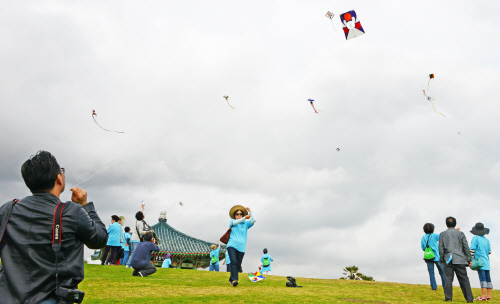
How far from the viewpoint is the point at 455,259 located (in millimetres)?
9414

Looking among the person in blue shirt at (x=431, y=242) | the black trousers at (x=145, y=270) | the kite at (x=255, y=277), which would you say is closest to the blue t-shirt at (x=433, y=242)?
the person in blue shirt at (x=431, y=242)

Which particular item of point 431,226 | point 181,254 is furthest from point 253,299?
point 181,254

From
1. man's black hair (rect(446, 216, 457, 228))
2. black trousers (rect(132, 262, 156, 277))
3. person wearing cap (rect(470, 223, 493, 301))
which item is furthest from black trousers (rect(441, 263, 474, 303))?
black trousers (rect(132, 262, 156, 277))

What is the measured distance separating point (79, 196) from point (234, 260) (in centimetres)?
746

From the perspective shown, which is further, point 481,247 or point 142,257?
point 142,257

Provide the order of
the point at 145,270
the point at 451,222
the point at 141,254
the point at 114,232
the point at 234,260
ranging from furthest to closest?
the point at 114,232
the point at 145,270
the point at 141,254
the point at 234,260
the point at 451,222

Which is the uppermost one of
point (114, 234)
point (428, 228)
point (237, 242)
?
point (428, 228)

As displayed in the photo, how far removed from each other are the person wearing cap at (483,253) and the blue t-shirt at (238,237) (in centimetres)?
576

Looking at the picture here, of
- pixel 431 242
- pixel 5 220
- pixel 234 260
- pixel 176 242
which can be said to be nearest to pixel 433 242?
pixel 431 242

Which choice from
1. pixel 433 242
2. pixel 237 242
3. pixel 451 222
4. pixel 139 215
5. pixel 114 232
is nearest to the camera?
pixel 451 222

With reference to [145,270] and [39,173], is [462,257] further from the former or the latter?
[39,173]

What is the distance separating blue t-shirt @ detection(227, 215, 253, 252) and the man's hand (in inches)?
289

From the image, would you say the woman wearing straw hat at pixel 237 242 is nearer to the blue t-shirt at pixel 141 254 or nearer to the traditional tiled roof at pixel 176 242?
the blue t-shirt at pixel 141 254

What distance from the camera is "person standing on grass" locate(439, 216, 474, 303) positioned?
30.8 feet
